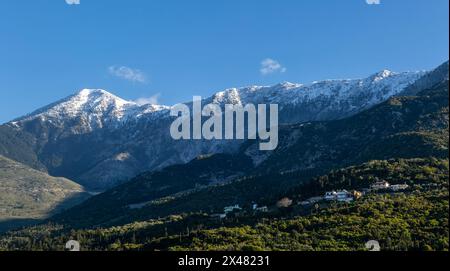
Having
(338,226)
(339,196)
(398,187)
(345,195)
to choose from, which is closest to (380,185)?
(398,187)

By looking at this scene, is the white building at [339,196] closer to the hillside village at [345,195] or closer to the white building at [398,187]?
the hillside village at [345,195]

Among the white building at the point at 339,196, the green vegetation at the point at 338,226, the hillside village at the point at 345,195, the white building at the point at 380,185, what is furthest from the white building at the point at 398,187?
the white building at the point at 339,196

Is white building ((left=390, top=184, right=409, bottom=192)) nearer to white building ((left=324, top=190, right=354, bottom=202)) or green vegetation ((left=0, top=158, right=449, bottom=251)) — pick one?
green vegetation ((left=0, top=158, right=449, bottom=251))

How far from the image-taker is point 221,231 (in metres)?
133

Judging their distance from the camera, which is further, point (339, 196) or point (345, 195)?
point (345, 195)

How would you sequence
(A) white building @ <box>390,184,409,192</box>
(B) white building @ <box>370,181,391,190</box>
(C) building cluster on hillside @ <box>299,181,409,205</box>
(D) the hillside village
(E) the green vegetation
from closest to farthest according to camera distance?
1. (E) the green vegetation
2. (D) the hillside village
3. (C) building cluster on hillside @ <box>299,181,409,205</box>
4. (A) white building @ <box>390,184,409,192</box>
5. (B) white building @ <box>370,181,391,190</box>

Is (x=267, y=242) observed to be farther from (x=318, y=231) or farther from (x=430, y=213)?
(x=430, y=213)

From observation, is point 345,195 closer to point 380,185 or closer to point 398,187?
point 380,185

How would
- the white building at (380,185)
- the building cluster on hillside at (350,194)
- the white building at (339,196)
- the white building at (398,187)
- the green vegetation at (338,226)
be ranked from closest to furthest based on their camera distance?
the green vegetation at (338,226) < the white building at (339,196) < the building cluster on hillside at (350,194) < the white building at (398,187) < the white building at (380,185)

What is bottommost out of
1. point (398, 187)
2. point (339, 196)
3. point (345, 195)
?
point (339, 196)

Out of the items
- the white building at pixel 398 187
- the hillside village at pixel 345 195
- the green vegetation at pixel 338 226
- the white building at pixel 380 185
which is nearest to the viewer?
the green vegetation at pixel 338 226

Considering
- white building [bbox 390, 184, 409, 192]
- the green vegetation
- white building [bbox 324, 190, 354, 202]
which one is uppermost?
white building [bbox 390, 184, 409, 192]

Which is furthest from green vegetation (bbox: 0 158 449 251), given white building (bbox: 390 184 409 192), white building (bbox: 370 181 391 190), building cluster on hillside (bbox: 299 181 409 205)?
white building (bbox: 370 181 391 190)
